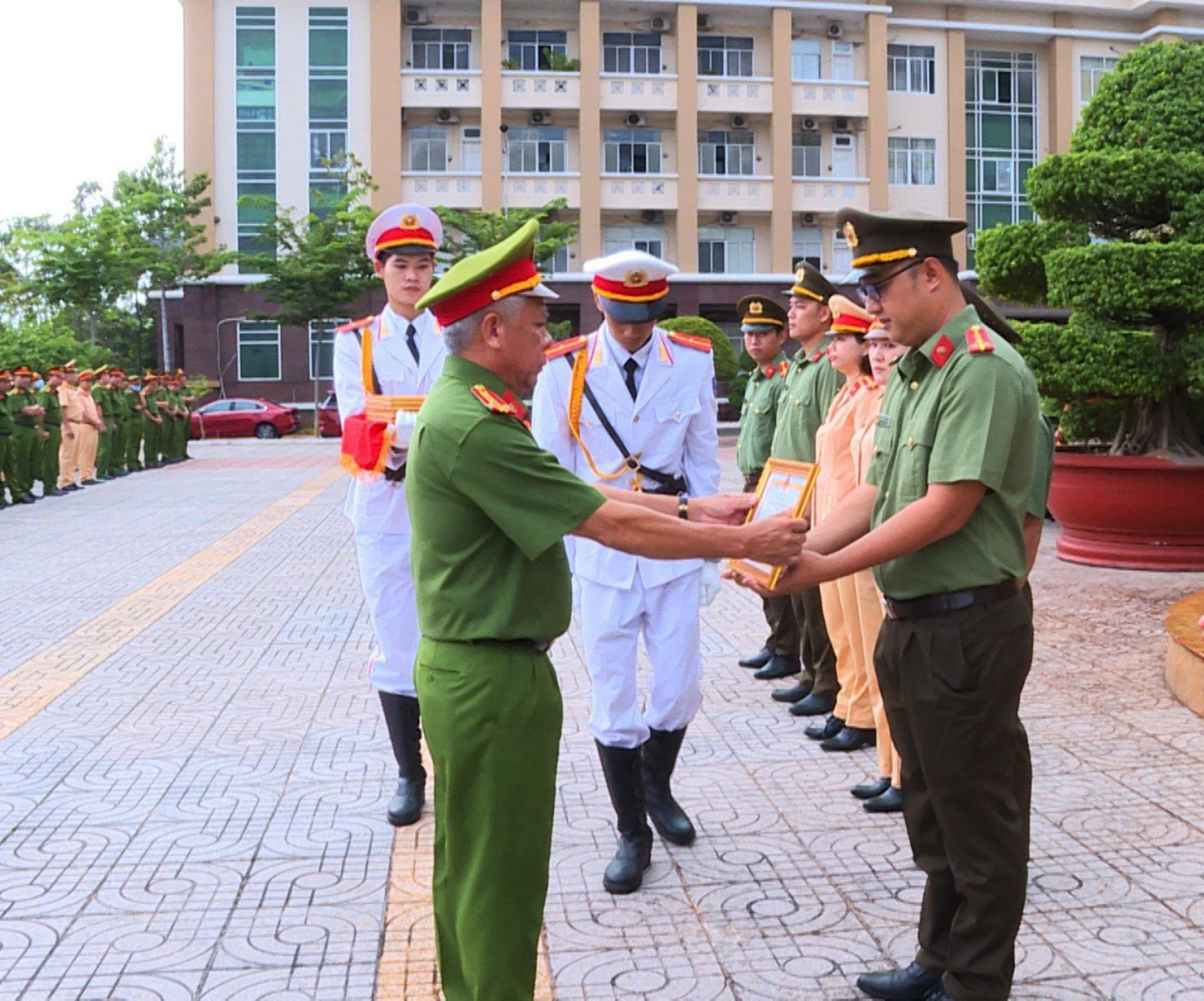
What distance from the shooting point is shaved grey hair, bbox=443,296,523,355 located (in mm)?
3078

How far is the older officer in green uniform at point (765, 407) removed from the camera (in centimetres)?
732

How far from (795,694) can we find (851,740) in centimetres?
93

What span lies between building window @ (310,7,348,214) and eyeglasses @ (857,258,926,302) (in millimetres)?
39136

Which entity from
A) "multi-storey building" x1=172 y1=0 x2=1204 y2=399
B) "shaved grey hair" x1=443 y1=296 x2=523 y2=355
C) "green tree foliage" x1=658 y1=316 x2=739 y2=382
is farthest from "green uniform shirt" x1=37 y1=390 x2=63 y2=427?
"multi-storey building" x1=172 y1=0 x2=1204 y2=399

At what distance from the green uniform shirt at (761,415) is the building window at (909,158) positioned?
3717 cm

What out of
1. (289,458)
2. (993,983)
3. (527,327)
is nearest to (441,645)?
(527,327)

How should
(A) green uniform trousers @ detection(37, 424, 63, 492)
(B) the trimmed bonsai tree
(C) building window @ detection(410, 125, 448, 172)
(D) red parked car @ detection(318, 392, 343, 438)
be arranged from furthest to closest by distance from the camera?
(C) building window @ detection(410, 125, 448, 172) < (D) red parked car @ detection(318, 392, 343, 438) < (A) green uniform trousers @ detection(37, 424, 63, 492) < (B) the trimmed bonsai tree

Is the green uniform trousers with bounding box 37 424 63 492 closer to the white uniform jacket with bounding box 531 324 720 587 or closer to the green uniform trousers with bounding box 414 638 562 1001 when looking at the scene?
the white uniform jacket with bounding box 531 324 720 587

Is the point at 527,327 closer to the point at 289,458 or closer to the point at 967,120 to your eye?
the point at 289,458

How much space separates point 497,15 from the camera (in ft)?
131

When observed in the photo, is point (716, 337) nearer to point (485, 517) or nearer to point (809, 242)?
point (809, 242)

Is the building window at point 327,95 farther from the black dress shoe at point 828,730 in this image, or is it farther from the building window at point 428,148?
the black dress shoe at point 828,730

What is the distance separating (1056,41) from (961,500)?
4432 cm

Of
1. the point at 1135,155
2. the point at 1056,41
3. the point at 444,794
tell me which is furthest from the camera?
the point at 1056,41
